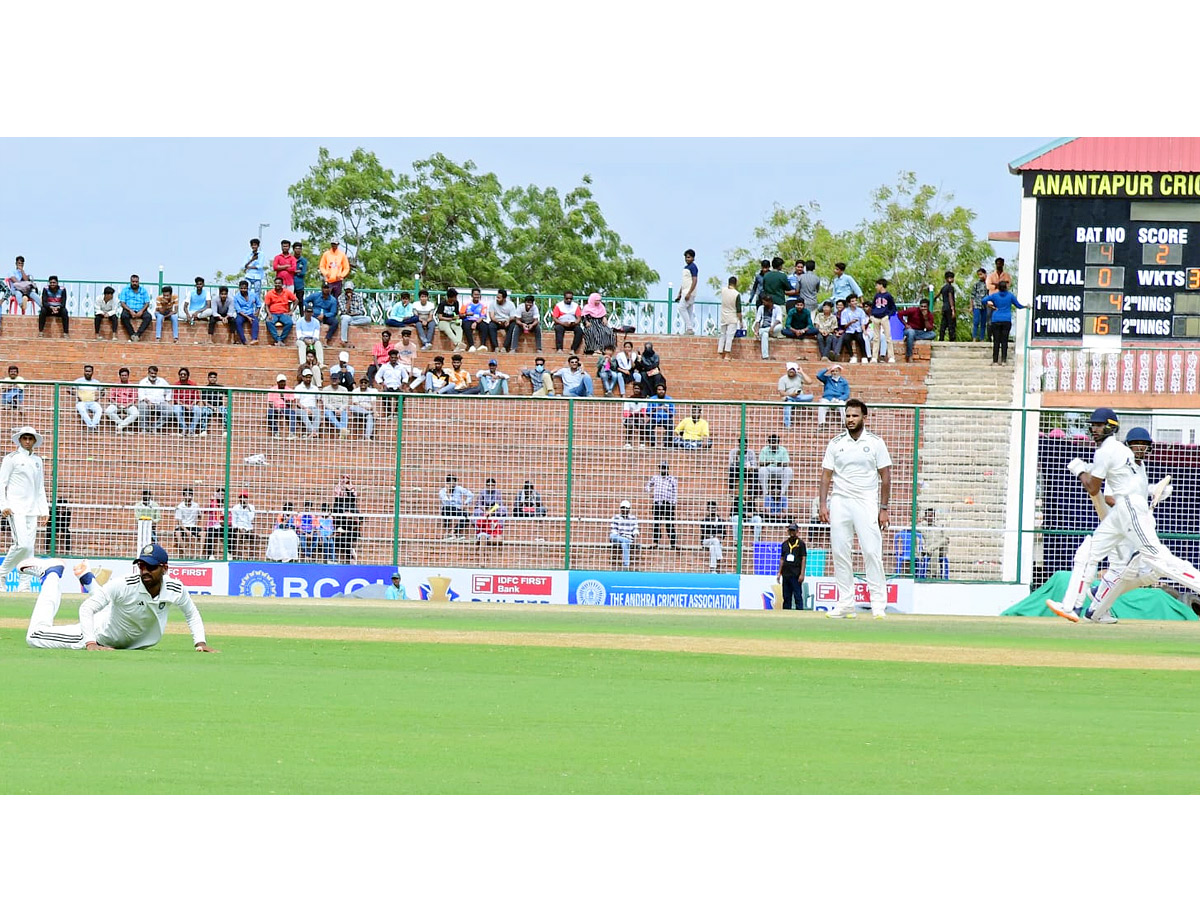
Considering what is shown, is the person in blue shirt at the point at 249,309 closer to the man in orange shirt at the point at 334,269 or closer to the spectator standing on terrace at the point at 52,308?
the man in orange shirt at the point at 334,269

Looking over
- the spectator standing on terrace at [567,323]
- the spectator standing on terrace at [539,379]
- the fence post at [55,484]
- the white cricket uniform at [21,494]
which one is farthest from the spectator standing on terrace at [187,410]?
the spectator standing on terrace at [567,323]

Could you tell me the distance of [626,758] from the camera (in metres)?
9.27

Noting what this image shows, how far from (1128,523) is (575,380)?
15323 mm

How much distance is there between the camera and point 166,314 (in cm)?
3625

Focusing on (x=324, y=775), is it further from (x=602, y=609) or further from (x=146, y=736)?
(x=602, y=609)

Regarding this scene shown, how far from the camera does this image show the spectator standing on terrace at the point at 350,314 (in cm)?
3597

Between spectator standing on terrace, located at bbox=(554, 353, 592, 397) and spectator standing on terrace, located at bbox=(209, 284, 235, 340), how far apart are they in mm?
9146

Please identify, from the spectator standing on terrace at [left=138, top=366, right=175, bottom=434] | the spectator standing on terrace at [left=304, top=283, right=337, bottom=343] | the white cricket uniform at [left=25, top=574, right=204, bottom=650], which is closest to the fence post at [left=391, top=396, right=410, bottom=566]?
the spectator standing on terrace at [left=138, top=366, right=175, bottom=434]

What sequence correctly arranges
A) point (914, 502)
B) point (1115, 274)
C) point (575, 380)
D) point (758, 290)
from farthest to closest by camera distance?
point (758, 290) < point (1115, 274) < point (575, 380) < point (914, 502)

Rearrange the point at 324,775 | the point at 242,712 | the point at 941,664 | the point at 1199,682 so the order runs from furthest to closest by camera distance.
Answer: the point at 941,664, the point at 1199,682, the point at 242,712, the point at 324,775

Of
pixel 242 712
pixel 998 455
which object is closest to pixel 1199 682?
pixel 242 712

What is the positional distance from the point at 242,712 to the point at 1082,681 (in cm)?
695

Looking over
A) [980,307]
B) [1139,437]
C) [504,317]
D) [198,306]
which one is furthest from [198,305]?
[1139,437]

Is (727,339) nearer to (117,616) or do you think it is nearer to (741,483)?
(741,483)
